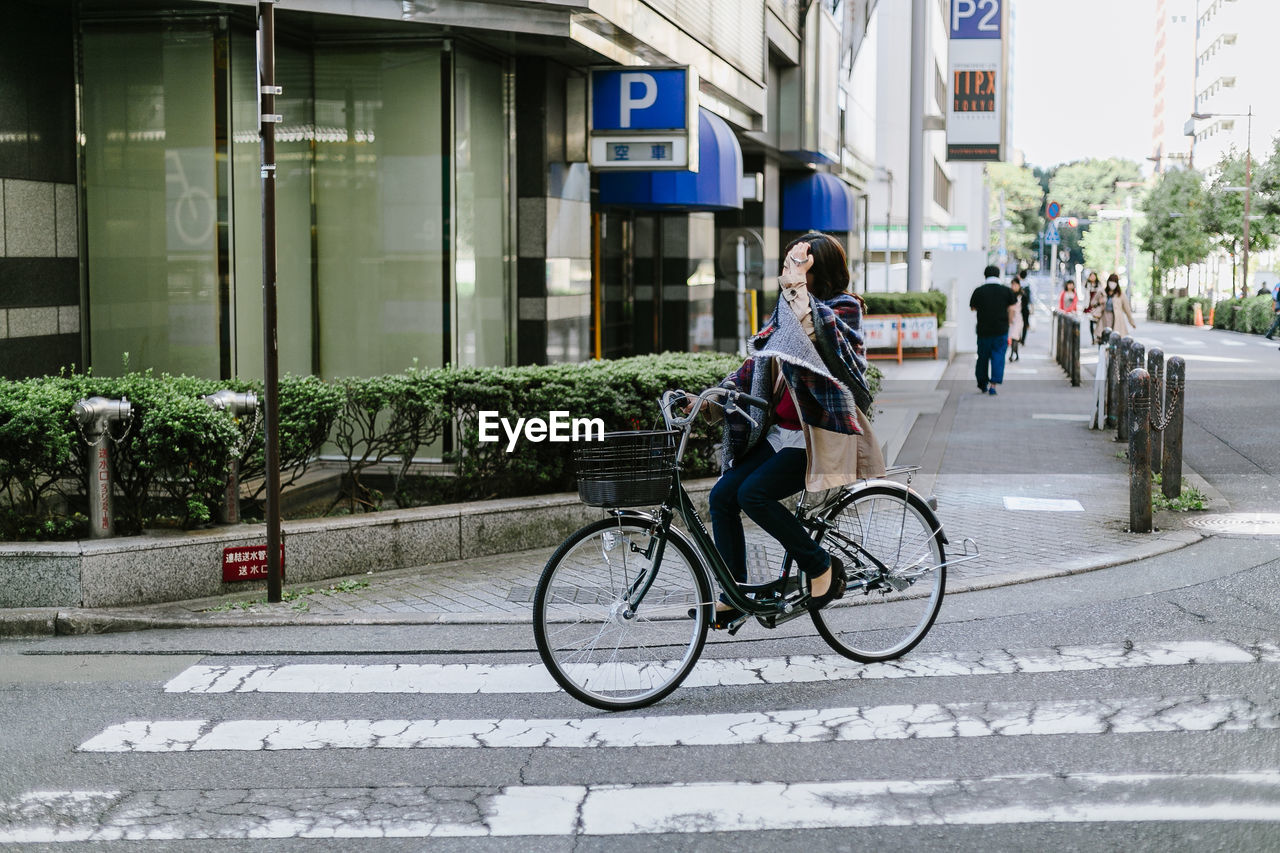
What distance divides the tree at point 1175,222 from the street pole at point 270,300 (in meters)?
66.3

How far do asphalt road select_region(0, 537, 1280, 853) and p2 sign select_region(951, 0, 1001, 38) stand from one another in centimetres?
2753

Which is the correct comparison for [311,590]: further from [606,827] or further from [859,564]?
[606,827]

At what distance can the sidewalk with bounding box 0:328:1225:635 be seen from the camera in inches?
291

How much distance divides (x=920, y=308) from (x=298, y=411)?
23.0 meters

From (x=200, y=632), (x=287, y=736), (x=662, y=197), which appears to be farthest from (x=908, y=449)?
(x=287, y=736)

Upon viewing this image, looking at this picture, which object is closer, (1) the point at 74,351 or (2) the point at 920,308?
(1) the point at 74,351

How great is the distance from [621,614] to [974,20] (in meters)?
29.9

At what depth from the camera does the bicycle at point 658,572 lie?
5473 millimetres

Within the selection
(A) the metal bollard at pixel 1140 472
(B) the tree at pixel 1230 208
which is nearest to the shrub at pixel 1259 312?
(B) the tree at pixel 1230 208

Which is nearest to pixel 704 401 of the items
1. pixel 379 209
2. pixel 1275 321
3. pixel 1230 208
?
pixel 379 209

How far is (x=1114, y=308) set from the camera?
25.8 meters

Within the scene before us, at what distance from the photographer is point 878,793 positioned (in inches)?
185

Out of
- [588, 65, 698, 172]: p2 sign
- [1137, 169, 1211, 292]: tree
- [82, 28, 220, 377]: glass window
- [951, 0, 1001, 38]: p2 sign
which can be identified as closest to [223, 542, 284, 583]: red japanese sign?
[82, 28, 220, 377]: glass window

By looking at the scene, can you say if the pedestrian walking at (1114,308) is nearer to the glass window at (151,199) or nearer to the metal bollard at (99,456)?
the glass window at (151,199)
